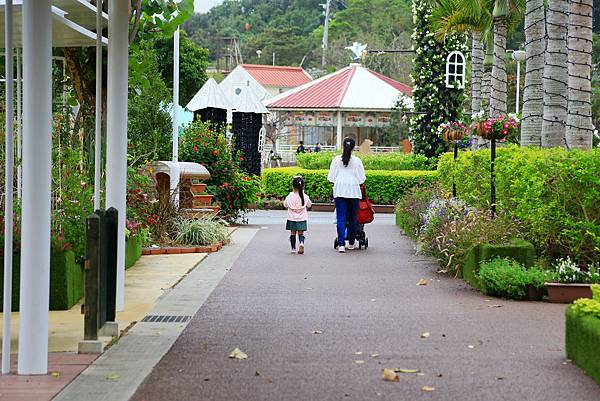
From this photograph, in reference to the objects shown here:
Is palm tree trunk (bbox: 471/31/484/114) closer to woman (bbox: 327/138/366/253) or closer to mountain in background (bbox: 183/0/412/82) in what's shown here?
woman (bbox: 327/138/366/253)

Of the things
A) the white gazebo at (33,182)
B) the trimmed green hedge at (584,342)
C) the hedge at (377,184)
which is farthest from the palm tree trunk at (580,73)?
the hedge at (377,184)

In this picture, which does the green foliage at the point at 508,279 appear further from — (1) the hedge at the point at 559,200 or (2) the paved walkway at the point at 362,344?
(1) the hedge at the point at 559,200

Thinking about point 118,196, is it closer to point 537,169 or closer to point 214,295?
point 214,295

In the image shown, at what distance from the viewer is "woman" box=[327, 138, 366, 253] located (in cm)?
1662

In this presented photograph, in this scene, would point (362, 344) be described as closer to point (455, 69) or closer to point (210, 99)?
point (210, 99)

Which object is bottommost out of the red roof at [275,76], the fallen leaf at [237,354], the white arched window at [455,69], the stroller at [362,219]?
the fallen leaf at [237,354]

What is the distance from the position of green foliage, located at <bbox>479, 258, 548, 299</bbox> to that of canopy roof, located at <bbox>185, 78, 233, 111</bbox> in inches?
678

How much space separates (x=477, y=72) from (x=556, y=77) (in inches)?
511

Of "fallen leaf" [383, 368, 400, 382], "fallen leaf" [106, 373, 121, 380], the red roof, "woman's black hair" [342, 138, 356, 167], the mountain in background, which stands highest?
the mountain in background

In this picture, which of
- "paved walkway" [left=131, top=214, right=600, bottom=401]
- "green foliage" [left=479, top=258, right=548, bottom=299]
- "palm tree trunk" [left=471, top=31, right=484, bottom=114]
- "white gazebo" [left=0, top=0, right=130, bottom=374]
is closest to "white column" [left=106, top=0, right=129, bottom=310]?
"paved walkway" [left=131, top=214, right=600, bottom=401]

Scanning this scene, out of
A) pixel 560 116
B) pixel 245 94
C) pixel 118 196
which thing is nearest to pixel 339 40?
pixel 245 94

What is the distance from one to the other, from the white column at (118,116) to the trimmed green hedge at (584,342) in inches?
172

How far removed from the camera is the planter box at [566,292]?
1048 cm

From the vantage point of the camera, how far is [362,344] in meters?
8.16
